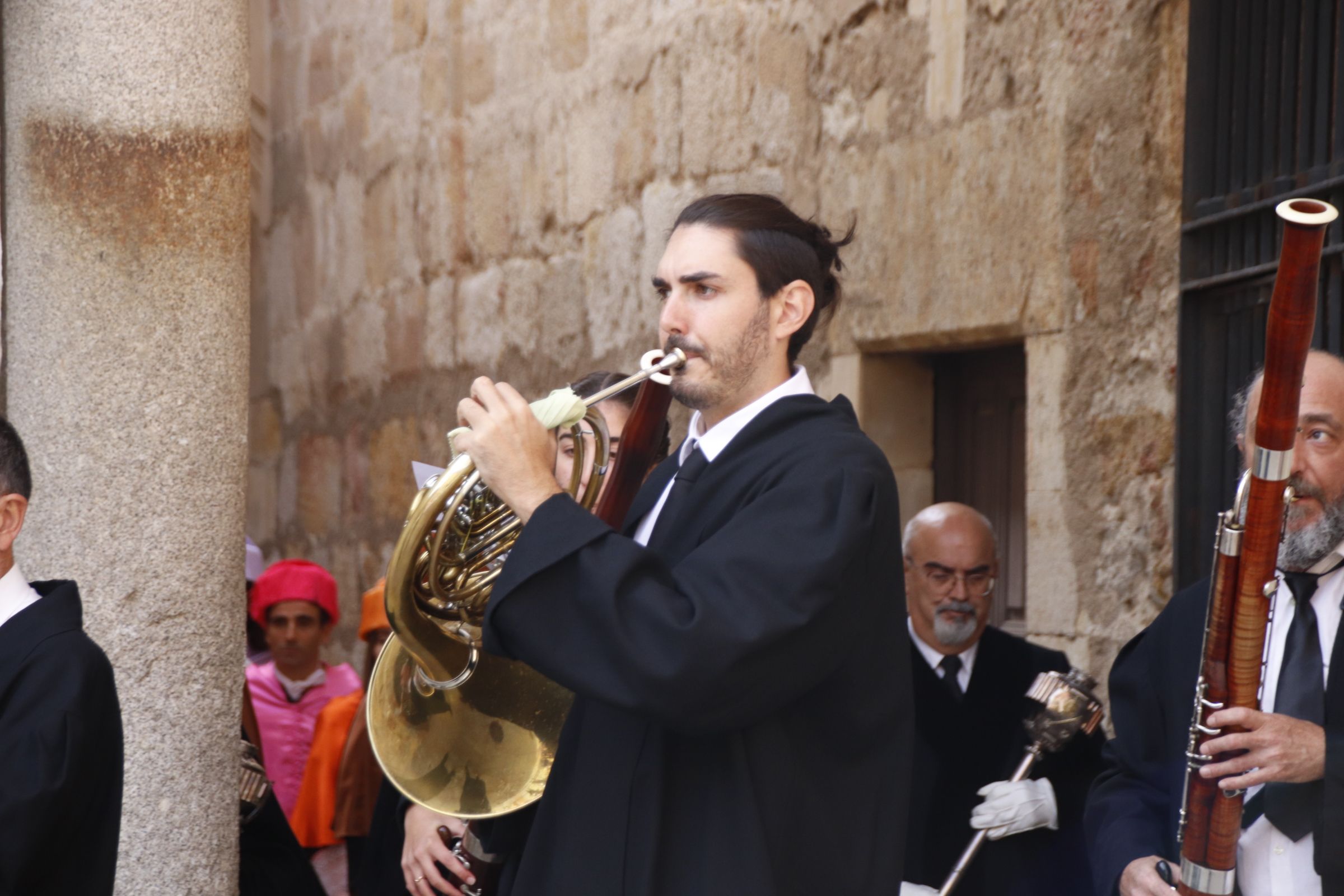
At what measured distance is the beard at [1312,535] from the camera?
2840mm

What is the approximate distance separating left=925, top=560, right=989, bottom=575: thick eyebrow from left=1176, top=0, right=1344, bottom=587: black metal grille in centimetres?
57

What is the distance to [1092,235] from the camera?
15.4 feet

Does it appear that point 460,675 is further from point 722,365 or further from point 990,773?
point 990,773

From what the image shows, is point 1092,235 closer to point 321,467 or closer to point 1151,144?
point 1151,144

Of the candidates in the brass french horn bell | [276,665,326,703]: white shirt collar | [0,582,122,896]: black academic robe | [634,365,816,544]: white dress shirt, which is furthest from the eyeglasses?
[276,665,326,703]: white shirt collar

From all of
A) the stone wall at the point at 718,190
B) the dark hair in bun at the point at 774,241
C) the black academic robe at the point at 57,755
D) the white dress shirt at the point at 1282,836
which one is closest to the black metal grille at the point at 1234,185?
the stone wall at the point at 718,190

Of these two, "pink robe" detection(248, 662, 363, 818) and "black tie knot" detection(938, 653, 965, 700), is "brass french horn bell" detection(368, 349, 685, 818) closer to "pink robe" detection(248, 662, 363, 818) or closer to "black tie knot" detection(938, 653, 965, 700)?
"black tie knot" detection(938, 653, 965, 700)

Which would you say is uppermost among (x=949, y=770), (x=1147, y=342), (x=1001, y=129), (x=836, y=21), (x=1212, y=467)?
(x=836, y=21)

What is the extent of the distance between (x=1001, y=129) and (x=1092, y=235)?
503mm

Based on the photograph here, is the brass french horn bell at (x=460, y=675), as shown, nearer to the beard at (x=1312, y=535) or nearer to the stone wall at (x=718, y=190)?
the beard at (x=1312, y=535)

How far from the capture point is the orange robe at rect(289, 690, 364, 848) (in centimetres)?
517

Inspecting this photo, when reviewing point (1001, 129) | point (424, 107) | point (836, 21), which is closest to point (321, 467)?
point (424, 107)

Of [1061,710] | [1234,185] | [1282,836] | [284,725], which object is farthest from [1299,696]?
[284,725]

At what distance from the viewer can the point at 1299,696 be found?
2760mm
